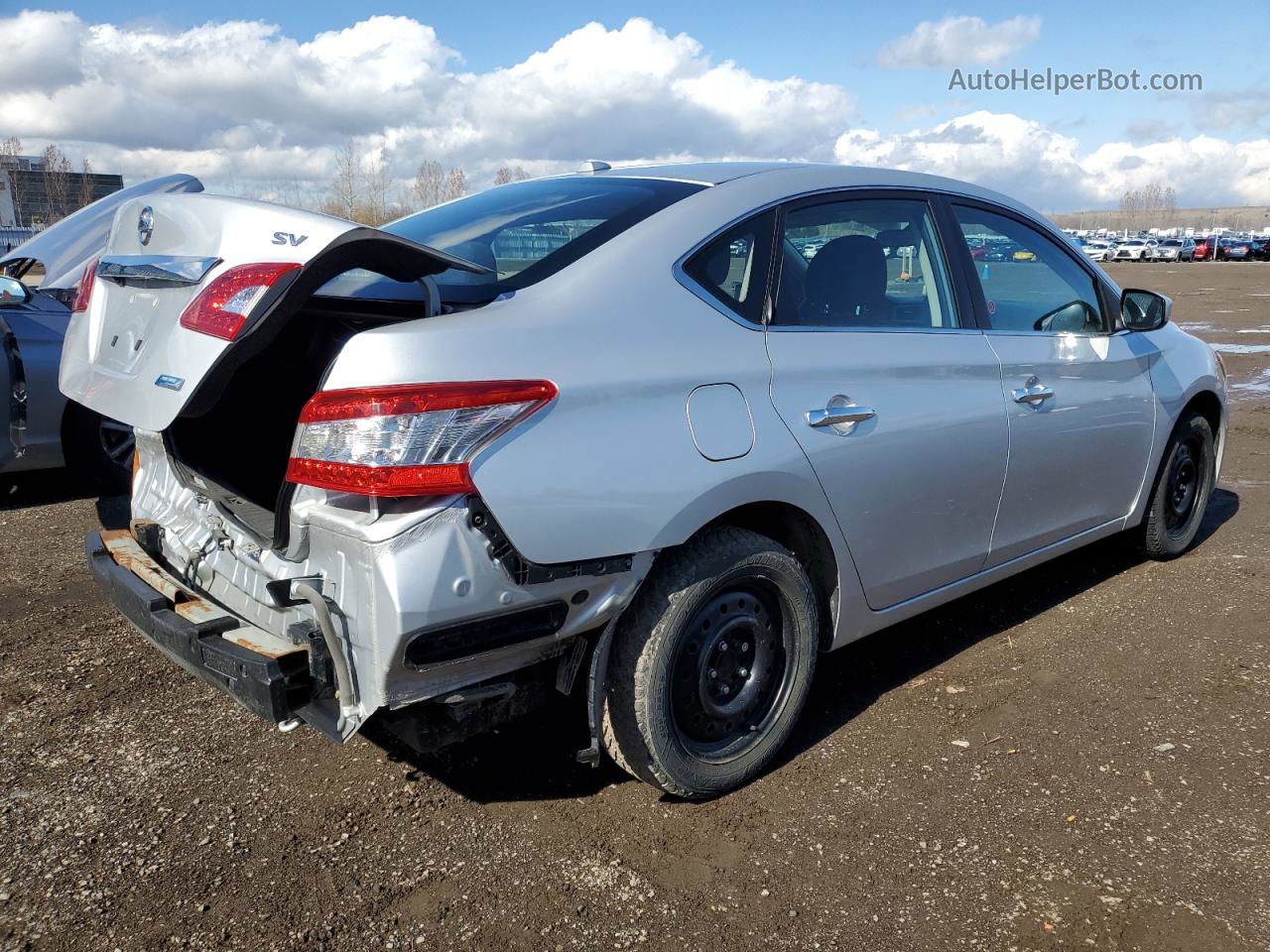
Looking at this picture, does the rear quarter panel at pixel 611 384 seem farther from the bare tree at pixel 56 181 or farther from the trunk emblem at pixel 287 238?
the bare tree at pixel 56 181

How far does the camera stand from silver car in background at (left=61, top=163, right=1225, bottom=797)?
7.09 feet

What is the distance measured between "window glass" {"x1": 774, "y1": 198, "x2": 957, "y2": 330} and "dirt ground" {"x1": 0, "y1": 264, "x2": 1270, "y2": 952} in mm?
1354

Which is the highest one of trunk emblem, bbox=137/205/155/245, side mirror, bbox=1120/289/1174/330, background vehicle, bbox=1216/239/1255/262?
background vehicle, bbox=1216/239/1255/262

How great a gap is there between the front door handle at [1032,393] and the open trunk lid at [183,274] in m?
2.10

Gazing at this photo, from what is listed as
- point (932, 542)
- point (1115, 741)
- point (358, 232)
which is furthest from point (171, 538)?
point (1115, 741)

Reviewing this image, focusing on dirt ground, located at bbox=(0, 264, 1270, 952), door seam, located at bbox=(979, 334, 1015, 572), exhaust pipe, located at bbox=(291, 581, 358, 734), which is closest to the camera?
exhaust pipe, located at bbox=(291, 581, 358, 734)

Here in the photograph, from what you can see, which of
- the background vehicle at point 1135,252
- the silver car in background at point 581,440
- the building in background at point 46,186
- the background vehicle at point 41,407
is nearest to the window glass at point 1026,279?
the silver car in background at point 581,440

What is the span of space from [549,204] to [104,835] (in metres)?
2.24

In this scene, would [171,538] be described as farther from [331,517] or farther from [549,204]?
[549,204]

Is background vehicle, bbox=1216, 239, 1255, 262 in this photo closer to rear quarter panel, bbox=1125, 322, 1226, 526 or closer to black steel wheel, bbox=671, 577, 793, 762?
rear quarter panel, bbox=1125, 322, 1226, 526

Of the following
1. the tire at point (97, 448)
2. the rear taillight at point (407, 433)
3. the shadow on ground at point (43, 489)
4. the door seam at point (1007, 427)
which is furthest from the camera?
the shadow on ground at point (43, 489)

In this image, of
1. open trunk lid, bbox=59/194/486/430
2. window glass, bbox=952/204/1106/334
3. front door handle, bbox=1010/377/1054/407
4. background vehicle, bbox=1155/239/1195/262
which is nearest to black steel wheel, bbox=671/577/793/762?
open trunk lid, bbox=59/194/486/430

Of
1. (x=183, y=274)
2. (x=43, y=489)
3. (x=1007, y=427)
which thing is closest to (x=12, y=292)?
(x=43, y=489)

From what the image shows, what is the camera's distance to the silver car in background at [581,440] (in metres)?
2.16
